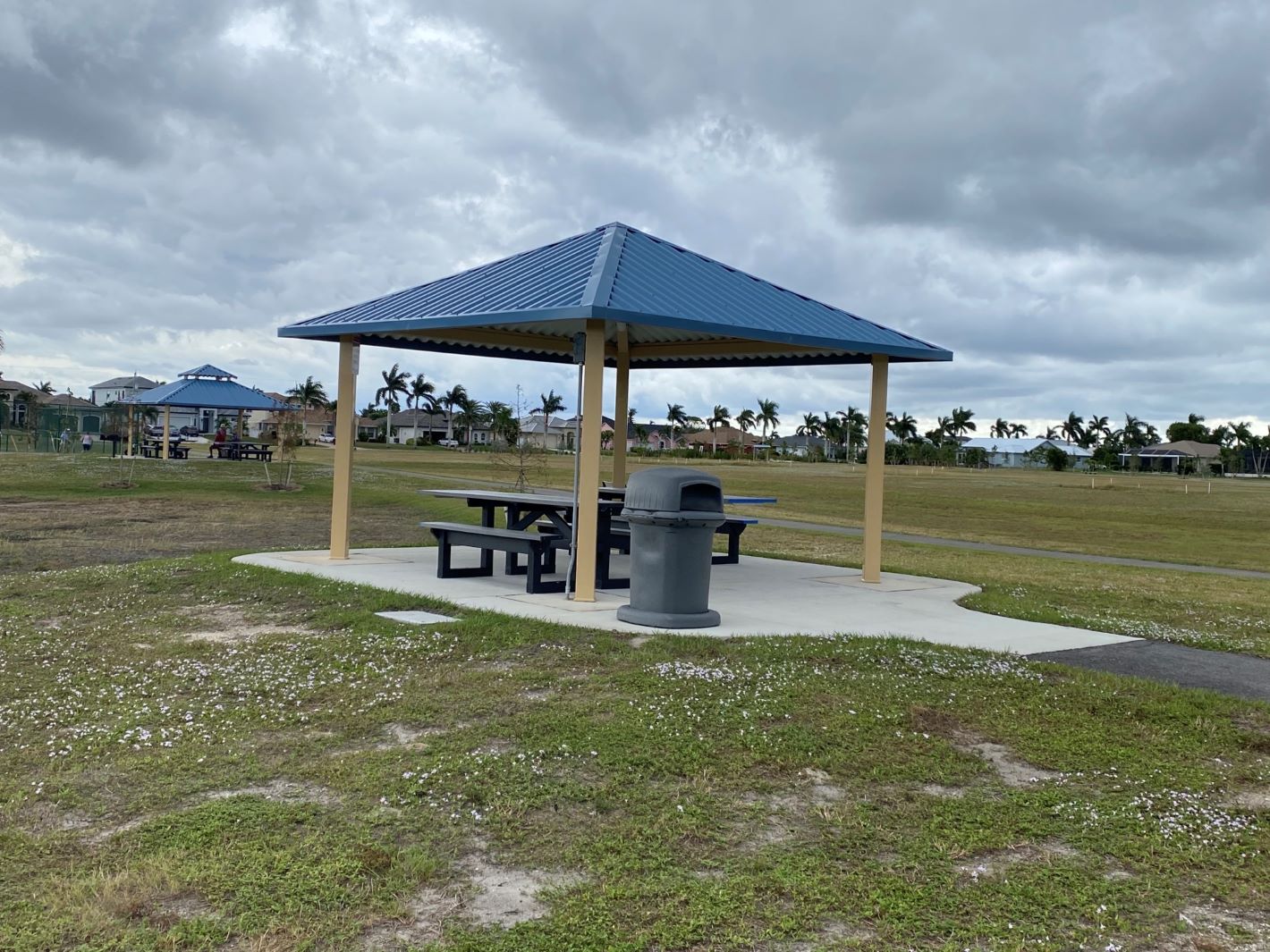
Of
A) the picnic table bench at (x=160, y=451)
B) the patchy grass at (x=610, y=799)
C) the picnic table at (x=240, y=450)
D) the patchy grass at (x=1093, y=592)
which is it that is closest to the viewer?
the patchy grass at (x=610, y=799)

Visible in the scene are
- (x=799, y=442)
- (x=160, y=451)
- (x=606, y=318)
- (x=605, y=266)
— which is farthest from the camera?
(x=799, y=442)

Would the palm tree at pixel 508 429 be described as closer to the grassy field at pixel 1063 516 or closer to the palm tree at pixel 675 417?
the grassy field at pixel 1063 516

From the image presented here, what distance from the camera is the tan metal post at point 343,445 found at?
12.7 m

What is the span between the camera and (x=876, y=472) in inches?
498

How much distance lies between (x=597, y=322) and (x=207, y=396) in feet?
116

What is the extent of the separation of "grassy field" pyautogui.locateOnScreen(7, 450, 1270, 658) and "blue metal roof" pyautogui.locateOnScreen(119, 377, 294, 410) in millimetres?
8840

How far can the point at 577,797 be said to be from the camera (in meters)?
4.76

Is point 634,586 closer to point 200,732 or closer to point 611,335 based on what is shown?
point 200,732

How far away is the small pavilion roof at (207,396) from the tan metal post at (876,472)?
31142 millimetres

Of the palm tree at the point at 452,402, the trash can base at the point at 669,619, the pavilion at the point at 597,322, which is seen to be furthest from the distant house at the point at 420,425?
the trash can base at the point at 669,619

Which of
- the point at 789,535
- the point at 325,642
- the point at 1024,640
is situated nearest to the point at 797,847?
the point at 325,642

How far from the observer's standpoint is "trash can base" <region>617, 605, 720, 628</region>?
875 centimetres

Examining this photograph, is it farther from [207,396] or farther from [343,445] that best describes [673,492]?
[207,396]

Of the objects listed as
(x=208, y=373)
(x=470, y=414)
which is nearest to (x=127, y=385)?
(x=470, y=414)
